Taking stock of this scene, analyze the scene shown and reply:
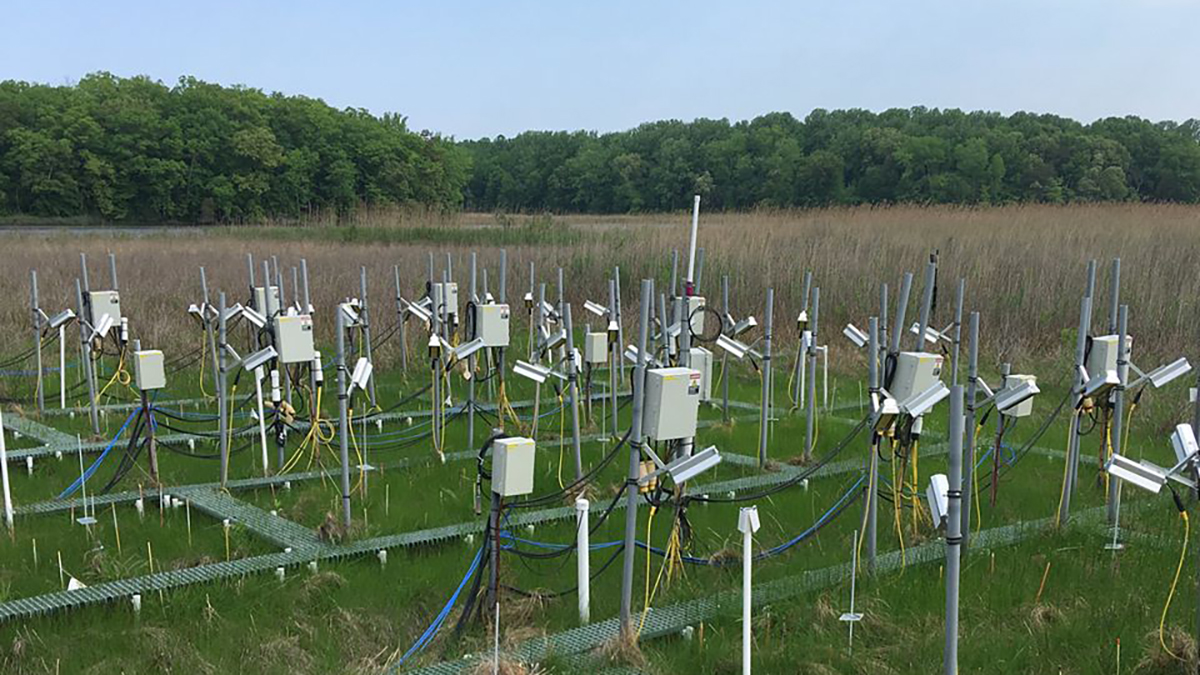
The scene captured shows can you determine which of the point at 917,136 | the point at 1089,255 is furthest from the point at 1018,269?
the point at 917,136

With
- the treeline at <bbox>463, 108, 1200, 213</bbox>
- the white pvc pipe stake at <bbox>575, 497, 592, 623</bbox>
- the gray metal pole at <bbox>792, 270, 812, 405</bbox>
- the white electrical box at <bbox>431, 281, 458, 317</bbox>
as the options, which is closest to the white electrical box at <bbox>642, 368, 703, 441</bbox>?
the white pvc pipe stake at <bbox>575, 497, 592, 623</bbox>

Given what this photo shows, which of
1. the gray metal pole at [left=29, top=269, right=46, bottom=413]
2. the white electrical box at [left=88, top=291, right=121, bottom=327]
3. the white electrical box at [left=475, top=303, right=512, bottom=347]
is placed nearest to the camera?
the white electrical box at [left=475, top=303, right=512, bottom=347]

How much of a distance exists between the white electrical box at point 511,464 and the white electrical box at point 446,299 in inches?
176

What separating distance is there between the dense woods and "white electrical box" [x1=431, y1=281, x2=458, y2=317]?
55.1ft

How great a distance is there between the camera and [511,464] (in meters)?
3.86

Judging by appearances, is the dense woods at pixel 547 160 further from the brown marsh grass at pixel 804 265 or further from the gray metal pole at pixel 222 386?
the gray metal pole at pixel 222 386

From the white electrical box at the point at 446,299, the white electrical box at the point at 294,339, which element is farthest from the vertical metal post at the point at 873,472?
the white electrical box at the point at 446,299

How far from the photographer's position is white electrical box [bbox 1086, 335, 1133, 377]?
526 centimetres

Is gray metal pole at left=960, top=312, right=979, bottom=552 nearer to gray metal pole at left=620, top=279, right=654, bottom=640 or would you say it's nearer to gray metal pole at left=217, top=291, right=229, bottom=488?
gray metal pole at left=620, top=279, right=654, bottom=640

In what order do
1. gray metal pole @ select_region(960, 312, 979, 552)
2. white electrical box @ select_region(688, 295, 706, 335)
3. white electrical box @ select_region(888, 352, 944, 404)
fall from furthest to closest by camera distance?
white electrical box @ select_region(688, 295, 706, 335), gray metal pole @ select_region(960, 312, 979, 552), white electrical box @ select_region(888, 352, 944, 404)

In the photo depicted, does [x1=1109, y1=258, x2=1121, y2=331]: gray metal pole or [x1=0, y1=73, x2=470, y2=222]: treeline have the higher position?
[x1=0, y1=73, x2=470, y2=222]: treeline

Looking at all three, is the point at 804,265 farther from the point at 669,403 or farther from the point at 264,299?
the point at 669,403

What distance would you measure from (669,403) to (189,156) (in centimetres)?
3491

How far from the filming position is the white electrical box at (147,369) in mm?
5676
